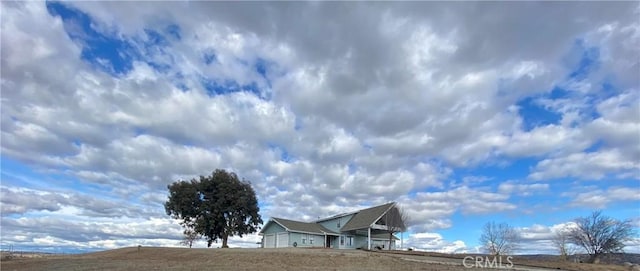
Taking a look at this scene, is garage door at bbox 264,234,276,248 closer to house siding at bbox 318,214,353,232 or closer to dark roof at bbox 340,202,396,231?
house siding at bbox 318,214,353,232

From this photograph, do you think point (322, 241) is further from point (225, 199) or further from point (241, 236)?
point (225, 199)

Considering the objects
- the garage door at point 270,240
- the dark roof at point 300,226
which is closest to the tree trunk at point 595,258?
the dark roof at point 300,226

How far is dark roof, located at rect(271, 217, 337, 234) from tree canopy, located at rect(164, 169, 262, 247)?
3.95 meters

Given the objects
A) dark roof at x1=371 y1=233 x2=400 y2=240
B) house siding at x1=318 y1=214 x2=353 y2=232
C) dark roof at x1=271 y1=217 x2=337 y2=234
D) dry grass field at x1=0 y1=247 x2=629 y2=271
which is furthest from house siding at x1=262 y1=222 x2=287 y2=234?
dry grass field at x1=0 y1=247 x2=629 y2=271

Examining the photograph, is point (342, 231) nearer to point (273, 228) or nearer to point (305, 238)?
point (305, 238)

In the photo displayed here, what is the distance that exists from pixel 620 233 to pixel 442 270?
2987 cm

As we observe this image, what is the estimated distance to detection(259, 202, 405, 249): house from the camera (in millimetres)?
55688

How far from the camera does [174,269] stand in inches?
907

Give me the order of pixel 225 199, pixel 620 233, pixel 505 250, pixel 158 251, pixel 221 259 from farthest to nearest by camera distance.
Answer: pixel 225 199 → pixel 505 250 → pixel 620 233 → pixel 158 251 → pixel 221 259

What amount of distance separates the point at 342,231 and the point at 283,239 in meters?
8.46

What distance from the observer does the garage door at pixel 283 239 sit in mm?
57219

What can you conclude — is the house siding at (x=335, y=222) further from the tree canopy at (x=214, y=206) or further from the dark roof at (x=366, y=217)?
the tree canopy at (x=214, y=206)

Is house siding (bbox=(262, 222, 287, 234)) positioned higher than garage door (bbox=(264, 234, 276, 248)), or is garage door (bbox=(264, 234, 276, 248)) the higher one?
house siding (bbox=(262, 222, 287, 234))

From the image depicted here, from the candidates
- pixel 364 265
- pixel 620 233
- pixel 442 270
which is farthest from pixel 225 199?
pixel 620 233
